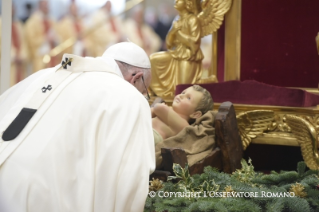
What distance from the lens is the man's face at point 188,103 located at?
365 centimetres

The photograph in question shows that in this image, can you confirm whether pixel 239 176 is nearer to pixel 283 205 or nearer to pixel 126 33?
pixel 283 205

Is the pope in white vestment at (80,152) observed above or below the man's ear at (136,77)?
below

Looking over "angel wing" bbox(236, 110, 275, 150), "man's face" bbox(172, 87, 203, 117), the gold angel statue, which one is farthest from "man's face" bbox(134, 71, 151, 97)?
the gold angel statue

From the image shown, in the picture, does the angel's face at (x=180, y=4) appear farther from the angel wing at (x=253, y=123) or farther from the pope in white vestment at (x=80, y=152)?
the pope in white vestment at (x=80, y=152)

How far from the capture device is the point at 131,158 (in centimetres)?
211

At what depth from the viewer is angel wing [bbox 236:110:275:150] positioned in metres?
4.19

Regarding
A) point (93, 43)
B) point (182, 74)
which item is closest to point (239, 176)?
point (182, 74)

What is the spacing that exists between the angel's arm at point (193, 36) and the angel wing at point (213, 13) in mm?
72

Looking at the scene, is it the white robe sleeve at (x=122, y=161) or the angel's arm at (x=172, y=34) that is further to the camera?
the angel's arm at (x=172, y=34)

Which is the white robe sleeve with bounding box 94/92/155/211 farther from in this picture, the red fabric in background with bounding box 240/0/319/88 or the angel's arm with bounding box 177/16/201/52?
the red fabric in background with bounding box 240/0/319/88

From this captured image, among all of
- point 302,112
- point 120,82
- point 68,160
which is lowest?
point 302,112

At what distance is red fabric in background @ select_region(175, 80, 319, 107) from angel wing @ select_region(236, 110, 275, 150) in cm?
26

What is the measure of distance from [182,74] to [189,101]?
1721mm

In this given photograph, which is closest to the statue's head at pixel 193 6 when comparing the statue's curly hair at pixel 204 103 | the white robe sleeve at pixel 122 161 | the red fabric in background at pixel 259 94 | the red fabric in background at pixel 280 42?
the red fabric in background at pixel 280 42
